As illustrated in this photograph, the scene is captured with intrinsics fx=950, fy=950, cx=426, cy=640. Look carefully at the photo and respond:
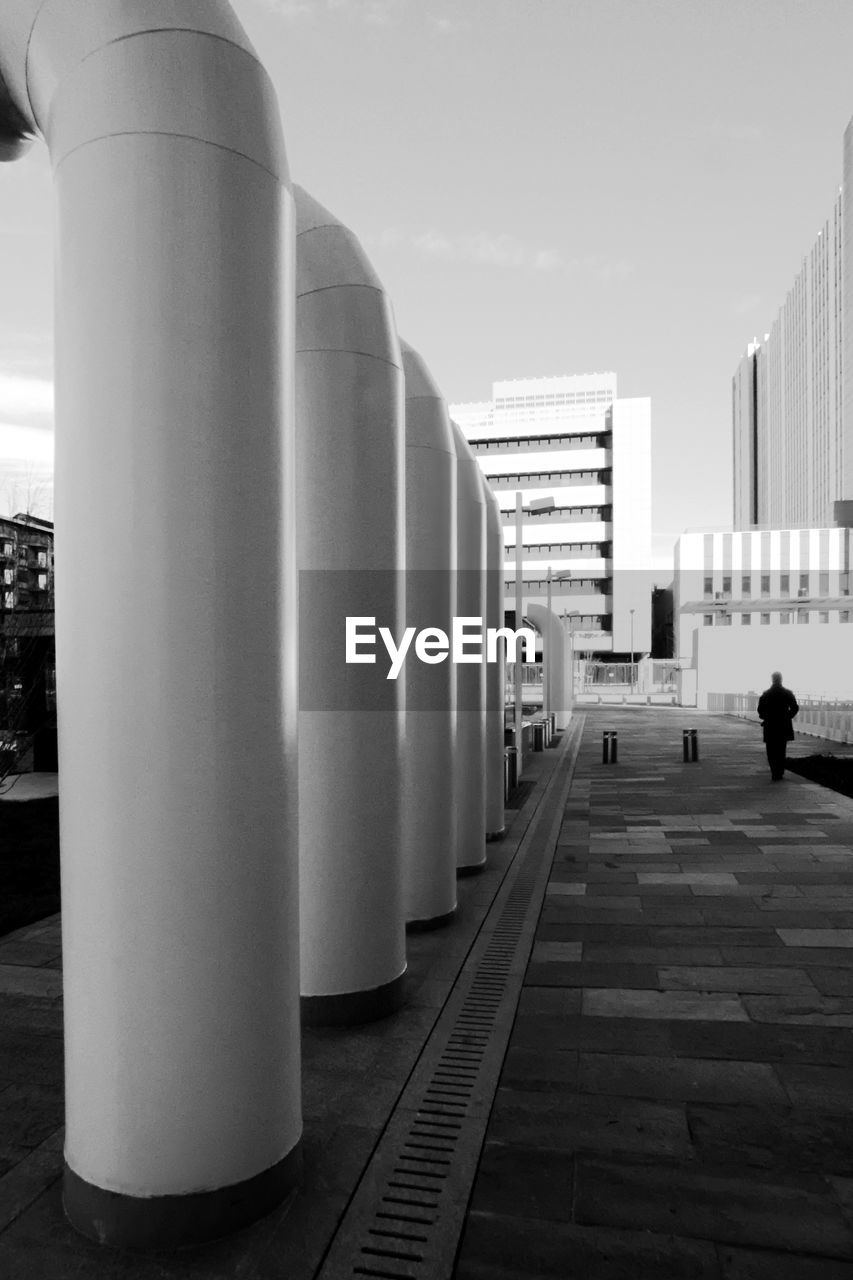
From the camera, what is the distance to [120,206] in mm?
3197

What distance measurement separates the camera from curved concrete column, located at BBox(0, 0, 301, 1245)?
3213 mm

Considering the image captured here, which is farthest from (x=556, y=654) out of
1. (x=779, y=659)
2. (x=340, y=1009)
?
(x=340, y=1009)

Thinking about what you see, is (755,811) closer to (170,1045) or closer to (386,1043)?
(386,1043)

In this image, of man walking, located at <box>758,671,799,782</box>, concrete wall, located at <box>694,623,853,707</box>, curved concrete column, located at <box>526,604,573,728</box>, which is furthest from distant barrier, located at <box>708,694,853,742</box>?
man walking, located at <box>758,671,799,782</box>

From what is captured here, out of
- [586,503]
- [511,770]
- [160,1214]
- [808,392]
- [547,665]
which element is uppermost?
[808,392]

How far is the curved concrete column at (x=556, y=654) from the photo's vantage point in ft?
98.2

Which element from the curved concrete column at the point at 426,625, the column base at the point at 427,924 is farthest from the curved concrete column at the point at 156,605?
the column base at the point at 427,924

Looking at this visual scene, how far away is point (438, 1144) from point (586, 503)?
82004mm

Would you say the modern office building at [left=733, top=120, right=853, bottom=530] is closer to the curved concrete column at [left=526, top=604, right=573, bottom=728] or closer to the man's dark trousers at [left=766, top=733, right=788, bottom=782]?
the curved concrete column at [left=526, top=604, right=573, bottom=728]

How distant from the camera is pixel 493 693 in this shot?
1069 centimetres

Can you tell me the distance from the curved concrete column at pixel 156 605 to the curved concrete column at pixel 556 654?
2647cm

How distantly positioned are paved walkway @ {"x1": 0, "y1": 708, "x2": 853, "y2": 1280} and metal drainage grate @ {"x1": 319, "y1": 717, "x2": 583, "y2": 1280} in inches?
2.1

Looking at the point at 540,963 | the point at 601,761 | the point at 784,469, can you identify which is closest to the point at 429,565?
the point at 540,963

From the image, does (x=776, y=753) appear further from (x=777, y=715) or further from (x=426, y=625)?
(x=426, y=625)
